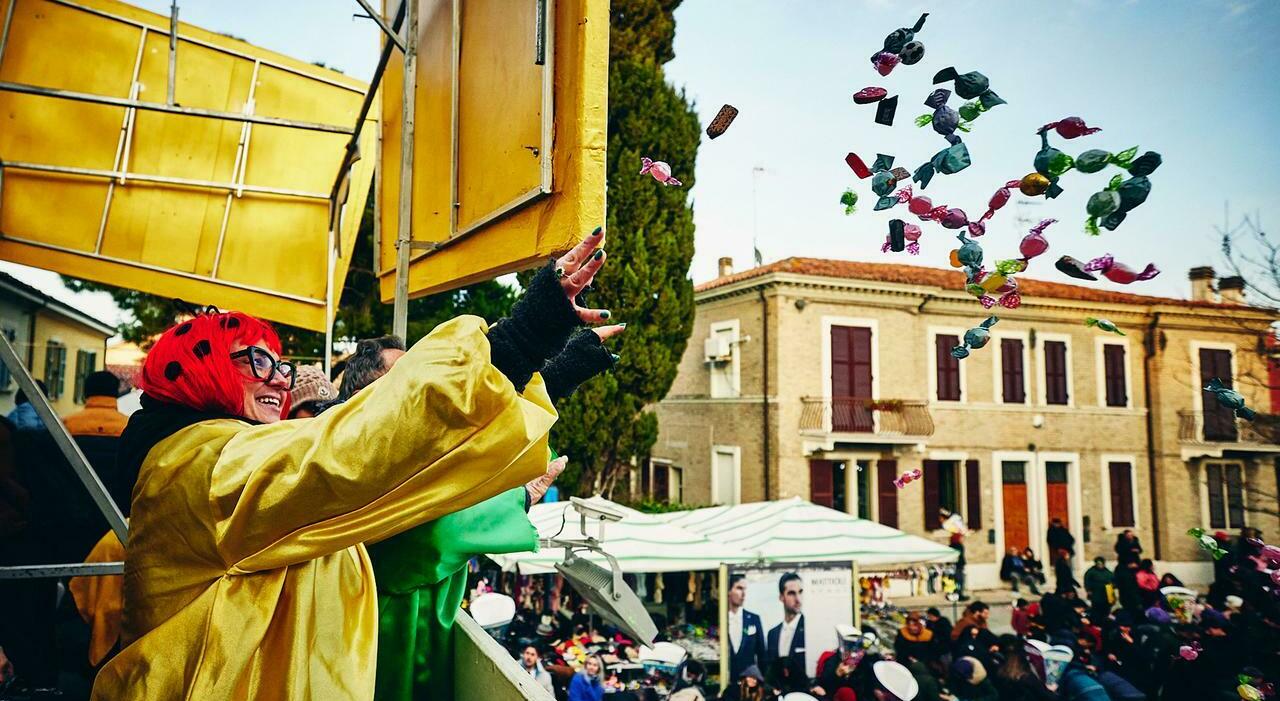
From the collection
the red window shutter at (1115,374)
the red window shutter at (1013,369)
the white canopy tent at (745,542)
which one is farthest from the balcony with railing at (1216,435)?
the white canopy tent at (745,542)

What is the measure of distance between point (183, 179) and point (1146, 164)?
Answer: 5.13 metres

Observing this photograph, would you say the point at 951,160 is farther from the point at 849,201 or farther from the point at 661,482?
the point at 661,482

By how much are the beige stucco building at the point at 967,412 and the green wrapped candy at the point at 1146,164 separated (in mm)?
17963

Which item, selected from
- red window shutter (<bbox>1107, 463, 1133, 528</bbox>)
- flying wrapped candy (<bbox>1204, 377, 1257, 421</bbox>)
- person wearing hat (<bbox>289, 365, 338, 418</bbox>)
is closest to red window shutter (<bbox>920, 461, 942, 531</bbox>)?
red window shutter (<bbox>1107, 463, 1133, 528</bbox>)

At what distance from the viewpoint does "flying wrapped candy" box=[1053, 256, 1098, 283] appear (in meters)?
2.27

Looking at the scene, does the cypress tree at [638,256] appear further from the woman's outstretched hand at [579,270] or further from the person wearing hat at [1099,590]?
the woman's outstretched hand at [579,270]

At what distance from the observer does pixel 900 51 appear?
7.64 ft

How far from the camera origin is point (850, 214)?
2.79 meters

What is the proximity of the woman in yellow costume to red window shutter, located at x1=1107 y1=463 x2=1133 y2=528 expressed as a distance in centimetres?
2561

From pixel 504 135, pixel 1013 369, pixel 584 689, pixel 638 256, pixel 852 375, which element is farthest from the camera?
pixel 1013 369

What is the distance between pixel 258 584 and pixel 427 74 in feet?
7.10

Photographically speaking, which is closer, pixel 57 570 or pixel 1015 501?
pixel 57 570

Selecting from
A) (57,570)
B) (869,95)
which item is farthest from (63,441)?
(869,95)

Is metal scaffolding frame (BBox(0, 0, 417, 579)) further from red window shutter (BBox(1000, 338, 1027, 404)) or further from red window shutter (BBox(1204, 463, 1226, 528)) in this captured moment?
red window shutter (BBox(1204, 463, 1226, 528))
